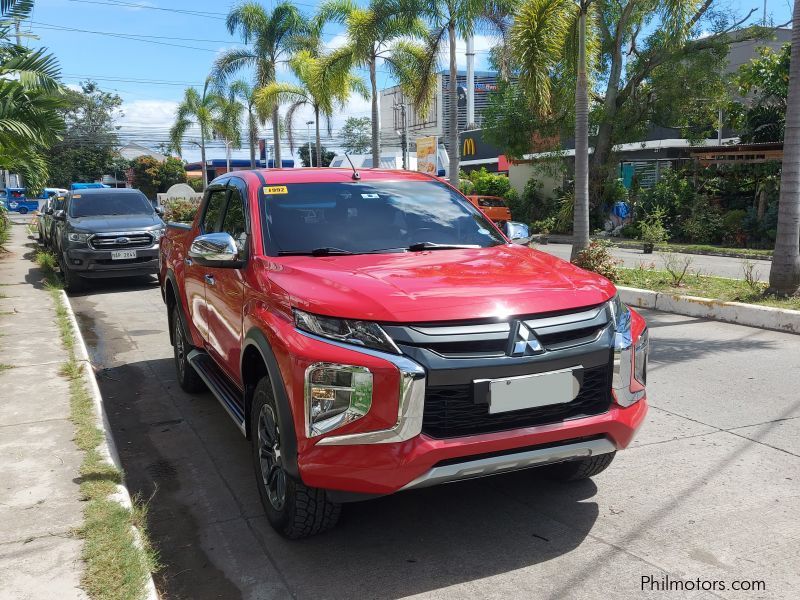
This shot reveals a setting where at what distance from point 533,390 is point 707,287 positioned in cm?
870

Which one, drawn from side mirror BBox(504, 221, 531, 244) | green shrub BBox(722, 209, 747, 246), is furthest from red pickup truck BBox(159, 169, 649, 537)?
→ green shrub BBox(722, 209, 747, 246)

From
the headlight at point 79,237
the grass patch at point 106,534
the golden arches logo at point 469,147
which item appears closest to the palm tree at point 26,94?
the headlight at point 79,237

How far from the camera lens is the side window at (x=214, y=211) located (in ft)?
17.7

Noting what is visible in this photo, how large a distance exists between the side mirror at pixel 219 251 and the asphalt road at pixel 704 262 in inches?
428

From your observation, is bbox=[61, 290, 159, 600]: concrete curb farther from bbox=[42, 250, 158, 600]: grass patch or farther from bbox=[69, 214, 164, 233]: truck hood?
bbox=[69, 214, 164, 233]: truck hood

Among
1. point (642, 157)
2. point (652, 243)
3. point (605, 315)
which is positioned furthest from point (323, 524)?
point (642, 157)

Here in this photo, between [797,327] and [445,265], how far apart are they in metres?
6.25

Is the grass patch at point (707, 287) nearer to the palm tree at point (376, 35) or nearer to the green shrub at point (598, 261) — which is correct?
the green shrub at point (598, 261)

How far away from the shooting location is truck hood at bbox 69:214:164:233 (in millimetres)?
12625

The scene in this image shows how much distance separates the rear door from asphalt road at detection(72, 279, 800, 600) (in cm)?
84

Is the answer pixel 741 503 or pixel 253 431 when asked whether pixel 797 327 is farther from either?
pixel 253 431

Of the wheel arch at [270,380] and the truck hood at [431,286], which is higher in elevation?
the truck hood at [431,286]

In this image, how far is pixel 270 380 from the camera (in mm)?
3500

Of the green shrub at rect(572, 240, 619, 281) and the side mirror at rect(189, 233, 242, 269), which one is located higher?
the side mirror at rect(189, 233, 242, 269)
